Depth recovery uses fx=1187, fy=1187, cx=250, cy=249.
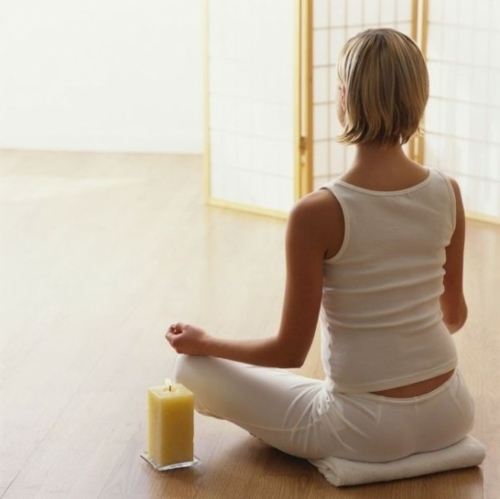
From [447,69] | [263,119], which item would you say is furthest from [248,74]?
[447,69]

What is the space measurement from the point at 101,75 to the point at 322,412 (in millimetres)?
3903

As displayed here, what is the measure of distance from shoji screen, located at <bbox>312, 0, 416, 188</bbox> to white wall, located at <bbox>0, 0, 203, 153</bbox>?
1.44 meters

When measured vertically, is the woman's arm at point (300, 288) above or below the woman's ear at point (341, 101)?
below

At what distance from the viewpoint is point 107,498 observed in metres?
2.29

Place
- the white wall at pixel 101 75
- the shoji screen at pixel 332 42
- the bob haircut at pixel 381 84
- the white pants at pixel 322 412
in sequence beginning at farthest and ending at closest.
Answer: the white wall at pixel 101 75, the shoji screen at pixel 332 42, the white pants at pixel 322 412, the bob haircut at pixel 381 84

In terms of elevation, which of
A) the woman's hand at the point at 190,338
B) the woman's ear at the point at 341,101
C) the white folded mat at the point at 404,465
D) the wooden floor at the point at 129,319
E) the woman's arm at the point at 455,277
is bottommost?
the wooden floor at the point at 129,319

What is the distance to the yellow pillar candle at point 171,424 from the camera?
234 cm

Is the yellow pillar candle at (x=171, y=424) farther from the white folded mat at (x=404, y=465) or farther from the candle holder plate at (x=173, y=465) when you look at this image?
the white folded mat at (x=404, y=465)

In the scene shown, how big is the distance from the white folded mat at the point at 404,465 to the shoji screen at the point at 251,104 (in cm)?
230

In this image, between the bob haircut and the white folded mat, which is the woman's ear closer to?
the bob haircut

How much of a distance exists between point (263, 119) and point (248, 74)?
0.19 metres

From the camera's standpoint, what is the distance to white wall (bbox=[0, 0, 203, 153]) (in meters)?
5.84

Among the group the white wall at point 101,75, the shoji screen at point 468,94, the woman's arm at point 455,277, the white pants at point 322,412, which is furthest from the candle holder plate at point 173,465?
the white wall at point 101,75

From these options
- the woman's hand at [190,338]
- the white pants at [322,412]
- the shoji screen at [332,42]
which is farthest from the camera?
the shoji screen at [332,42]
